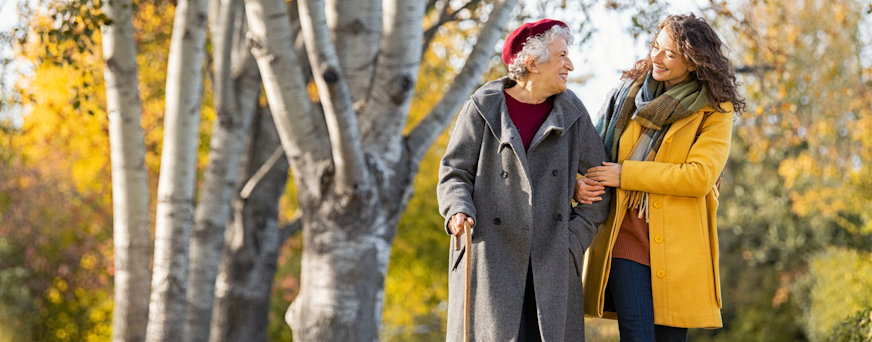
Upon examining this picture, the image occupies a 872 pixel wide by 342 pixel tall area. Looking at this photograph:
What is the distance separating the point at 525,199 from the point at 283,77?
2392mm

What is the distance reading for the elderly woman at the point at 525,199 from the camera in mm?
3092

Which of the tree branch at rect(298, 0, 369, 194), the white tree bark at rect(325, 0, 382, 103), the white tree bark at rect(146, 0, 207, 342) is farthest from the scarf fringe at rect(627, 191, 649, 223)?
the white tree bark at rect(146, 0, 207, 342)

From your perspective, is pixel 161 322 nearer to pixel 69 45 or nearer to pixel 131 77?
pixel 131 77

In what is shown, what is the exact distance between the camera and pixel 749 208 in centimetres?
1825

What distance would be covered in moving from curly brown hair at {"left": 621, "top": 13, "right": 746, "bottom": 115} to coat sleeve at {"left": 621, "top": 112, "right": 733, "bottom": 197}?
97mm

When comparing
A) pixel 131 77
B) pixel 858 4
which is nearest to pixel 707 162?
pixel 131 77

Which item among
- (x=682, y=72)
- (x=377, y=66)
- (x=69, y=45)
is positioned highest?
(x=69, y=45)

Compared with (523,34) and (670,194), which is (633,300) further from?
(523,34)

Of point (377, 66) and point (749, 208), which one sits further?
point (749, 208)

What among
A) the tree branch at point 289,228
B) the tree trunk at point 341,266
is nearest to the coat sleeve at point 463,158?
the tree trunk at point 341,266

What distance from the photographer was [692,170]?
10.2 feet

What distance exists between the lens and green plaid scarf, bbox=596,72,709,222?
3.16 metres

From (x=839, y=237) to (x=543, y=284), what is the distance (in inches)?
623

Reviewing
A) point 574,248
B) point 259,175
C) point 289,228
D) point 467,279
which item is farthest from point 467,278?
point 289,228
